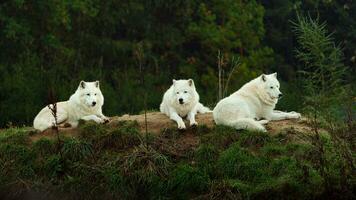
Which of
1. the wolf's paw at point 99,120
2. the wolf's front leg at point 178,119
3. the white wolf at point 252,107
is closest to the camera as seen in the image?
the white wolf at point 252,107

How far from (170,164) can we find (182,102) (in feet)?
4.09

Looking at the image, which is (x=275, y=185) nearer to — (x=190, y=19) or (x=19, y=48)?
(x=19, y=48)

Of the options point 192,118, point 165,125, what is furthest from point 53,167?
point 192,118

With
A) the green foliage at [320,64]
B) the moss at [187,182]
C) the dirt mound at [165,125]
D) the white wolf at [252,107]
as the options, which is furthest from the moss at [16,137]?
the green foliage at [320,64]

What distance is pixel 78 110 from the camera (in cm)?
1238

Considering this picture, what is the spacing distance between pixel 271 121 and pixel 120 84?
43.0 feet

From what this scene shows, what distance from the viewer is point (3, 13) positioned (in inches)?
944

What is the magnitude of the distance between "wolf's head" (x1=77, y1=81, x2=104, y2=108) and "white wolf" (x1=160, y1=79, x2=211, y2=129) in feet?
3.79

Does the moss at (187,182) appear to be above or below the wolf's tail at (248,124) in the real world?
below

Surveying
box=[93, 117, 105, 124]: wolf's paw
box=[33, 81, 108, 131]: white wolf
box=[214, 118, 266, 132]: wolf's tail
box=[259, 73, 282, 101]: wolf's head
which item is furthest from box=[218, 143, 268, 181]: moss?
box=[33, 81, 108, 131]: white wolf

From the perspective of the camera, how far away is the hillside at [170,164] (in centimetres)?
1016

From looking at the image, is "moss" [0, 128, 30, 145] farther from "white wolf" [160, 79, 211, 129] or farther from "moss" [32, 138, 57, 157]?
"white wolf" [160, 79, 211, 129]

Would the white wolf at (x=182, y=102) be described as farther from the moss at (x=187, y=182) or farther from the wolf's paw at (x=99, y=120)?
the moss at (x=187, y=182)

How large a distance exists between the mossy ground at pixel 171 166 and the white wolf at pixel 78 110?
0.44 m
